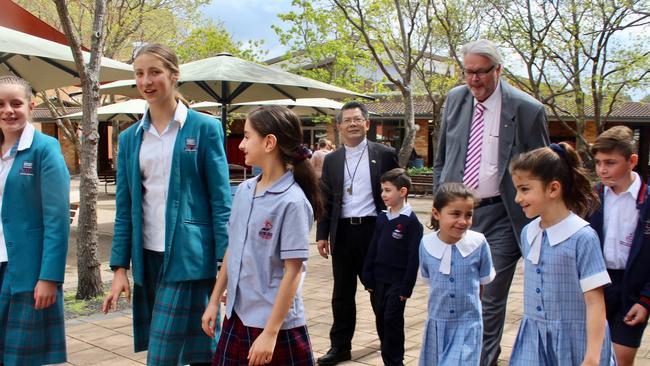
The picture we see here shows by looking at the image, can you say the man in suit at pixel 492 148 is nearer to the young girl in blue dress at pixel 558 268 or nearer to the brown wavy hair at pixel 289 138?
the young girl in blue dress at pixel 558 268

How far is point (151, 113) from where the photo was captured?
2.99m

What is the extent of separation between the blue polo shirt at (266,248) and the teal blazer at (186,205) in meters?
0.39

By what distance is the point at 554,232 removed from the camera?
8.61ft

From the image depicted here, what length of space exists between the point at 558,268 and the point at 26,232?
2364 mm

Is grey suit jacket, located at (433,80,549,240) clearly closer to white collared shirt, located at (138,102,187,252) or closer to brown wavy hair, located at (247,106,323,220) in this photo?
brown wavy hair, located at (247,106,323,220)

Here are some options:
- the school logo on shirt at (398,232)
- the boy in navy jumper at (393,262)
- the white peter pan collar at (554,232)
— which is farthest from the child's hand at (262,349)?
the school logo on shirt at (398,232)

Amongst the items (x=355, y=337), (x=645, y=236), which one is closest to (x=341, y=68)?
(x=355, y=337)

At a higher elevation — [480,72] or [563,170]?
[480,72]

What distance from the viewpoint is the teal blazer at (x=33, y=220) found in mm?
3002

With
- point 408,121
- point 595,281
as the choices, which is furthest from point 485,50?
point 408,121

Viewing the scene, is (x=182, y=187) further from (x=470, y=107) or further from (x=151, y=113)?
(x=470, y=107)

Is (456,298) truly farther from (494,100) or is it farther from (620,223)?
(494,100)

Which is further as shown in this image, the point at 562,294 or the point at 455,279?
the point at 455,279

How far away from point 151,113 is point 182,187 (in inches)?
15.4
